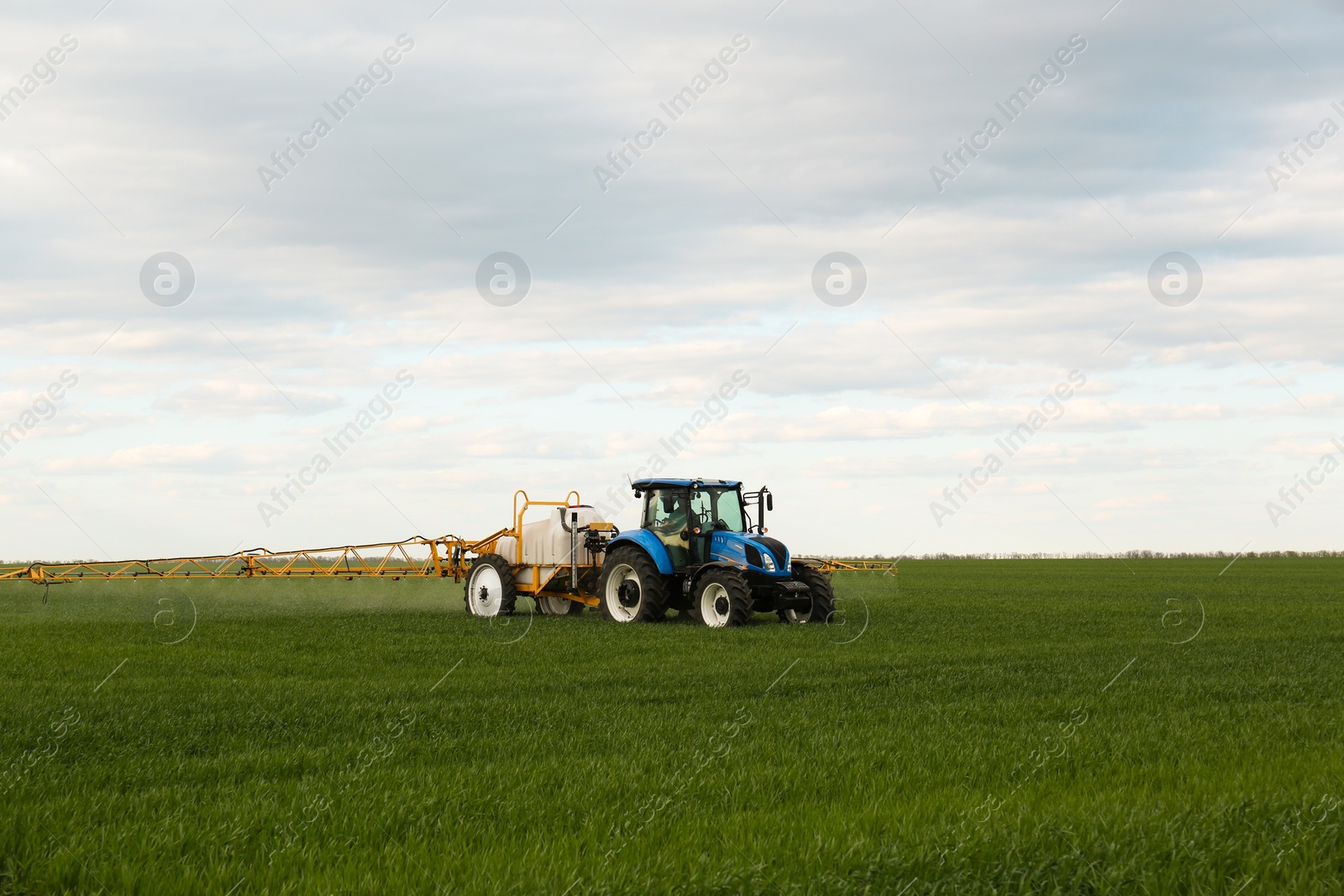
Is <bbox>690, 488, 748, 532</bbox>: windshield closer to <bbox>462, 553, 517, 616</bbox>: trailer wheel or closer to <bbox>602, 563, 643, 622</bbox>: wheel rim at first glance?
<bbox>602, 563, 643, 622</bbox>: wheel rim

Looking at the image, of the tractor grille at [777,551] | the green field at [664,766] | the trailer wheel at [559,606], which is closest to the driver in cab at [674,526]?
the tractor grille at [777,551]

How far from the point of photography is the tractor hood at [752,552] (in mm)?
19047

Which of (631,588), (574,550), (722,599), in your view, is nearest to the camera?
(722,599)

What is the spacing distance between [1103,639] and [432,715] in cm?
1213

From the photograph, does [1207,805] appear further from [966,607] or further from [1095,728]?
[966,607]

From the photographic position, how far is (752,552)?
1909cm

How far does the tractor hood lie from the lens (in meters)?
Result: 19.0

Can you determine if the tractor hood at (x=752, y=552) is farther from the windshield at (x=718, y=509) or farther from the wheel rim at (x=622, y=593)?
the wheel rim at (x=622, y=593)

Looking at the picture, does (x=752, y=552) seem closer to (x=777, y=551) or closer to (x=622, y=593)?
(x=777, y=551)

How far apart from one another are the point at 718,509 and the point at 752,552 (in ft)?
4.02

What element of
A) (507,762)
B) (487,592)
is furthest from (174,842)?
(487,592)

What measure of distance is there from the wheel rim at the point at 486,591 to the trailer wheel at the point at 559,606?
912mm

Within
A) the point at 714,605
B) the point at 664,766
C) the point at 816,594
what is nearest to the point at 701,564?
the point at 714,605

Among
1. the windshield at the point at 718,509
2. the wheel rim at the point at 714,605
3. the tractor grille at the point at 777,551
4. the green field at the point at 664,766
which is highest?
the windshield at the point at 718,509
